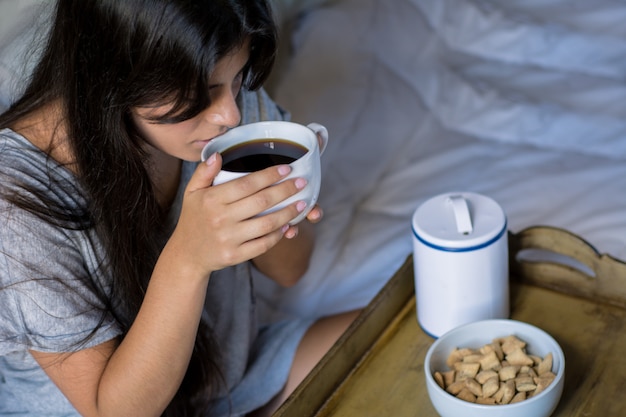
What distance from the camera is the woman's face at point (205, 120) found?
2.80ft

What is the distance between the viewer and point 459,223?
95cm

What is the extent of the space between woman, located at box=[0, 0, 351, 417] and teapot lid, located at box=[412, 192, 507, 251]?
0.15 meters

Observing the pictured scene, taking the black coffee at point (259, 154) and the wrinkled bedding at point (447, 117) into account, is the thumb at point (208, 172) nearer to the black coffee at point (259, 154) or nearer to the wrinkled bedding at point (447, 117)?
the black coffee at point (259, 154)

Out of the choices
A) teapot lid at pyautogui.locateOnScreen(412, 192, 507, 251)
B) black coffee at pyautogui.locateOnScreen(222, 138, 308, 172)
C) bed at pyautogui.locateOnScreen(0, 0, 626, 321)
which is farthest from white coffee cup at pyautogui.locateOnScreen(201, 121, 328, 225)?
bed at pyautogui.locateOnScreen(0, 0, 626, 321)

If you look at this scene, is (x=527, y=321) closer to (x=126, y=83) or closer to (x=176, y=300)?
(x=176, y=300)

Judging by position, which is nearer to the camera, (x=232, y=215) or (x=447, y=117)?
(x=232, y=215)

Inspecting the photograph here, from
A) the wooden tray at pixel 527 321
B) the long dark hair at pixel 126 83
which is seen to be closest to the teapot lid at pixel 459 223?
the wooden tray at pixel 527 321

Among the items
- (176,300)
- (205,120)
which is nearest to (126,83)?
(205,120)

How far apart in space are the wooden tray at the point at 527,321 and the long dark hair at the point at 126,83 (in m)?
0.26

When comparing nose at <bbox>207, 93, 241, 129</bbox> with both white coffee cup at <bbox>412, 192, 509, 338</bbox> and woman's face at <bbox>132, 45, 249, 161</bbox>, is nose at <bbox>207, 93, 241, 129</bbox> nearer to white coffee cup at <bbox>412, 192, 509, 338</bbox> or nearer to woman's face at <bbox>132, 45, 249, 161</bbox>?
woman's face at <bbox>132, 45, 249, 161</bbox>

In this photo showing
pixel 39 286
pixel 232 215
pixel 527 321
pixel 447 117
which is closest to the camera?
pixel 232 215

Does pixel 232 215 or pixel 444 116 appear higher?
pixel 232 215

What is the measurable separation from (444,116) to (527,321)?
0.66m

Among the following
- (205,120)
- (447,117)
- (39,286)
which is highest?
(205,120)
